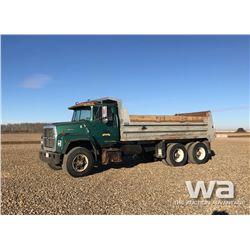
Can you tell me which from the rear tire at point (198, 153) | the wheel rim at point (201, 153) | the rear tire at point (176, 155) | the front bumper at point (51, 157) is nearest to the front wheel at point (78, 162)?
the front bumper at point (51, 157)

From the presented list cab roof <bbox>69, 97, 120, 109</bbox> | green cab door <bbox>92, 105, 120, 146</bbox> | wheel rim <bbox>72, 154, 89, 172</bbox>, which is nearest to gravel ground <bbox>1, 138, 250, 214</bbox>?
wheel rim <bbox>72, 154, 89, 172</bbox>

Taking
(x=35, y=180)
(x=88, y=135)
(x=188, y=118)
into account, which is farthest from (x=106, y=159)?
(x=188, y=118)

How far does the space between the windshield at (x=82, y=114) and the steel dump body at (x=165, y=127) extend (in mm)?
1365

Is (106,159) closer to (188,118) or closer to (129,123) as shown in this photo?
(129,123)

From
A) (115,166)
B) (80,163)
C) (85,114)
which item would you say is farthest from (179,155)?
(80,163)

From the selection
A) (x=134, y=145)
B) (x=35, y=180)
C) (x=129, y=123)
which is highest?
(x=129, y=123)

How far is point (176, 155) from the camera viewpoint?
1270 centimetres

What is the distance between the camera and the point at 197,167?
11.9m

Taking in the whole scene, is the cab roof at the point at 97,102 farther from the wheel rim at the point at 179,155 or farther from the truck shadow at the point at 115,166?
the wheel rim at the point at 179,155

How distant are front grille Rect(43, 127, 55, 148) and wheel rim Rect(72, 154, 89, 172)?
109 cm

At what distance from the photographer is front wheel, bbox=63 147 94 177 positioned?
963 cm

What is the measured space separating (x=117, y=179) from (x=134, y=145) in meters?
2.40

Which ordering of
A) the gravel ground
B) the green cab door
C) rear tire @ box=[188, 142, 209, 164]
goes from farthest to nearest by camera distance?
rear tire @ box=[188, 142, 209, 164] < the green cab door < the gravel ground

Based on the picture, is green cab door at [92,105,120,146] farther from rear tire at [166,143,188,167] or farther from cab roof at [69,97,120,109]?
rear tire at [166,143,188,167]
